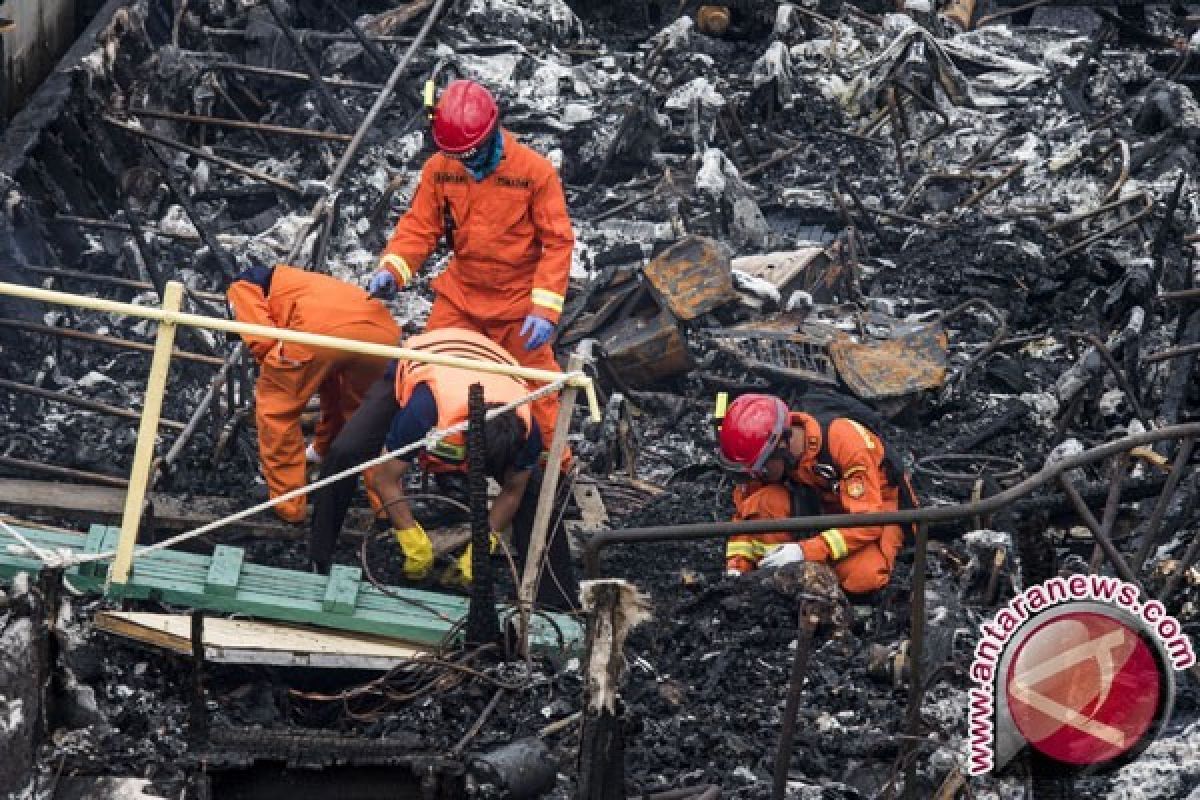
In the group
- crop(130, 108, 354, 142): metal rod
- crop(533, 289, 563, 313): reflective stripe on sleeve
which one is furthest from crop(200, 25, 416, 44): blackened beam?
crop(533, 289, 563, 313): reflective stripe on sleeve

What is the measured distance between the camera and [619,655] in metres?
5.66

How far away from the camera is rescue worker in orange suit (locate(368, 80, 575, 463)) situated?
9.09 meters

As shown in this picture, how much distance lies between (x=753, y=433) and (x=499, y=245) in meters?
1.75

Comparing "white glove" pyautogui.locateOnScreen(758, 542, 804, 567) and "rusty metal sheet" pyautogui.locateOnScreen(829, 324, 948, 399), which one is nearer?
"white glove" pyautogui.locateOnScreen(758, 542, 804, 567)

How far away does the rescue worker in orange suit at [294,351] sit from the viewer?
8703 mm

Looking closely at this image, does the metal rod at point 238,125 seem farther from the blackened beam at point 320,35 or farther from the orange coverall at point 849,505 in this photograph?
the orange coverall at point 849,505

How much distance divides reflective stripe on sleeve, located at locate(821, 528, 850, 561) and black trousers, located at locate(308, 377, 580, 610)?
3.76 feet

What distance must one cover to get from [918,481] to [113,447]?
430 cm

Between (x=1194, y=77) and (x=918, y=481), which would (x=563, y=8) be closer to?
(x=1194, y=77)

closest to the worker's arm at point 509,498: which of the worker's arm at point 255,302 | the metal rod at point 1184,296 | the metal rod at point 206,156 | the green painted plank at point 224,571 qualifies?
the green painted plank at point 224,571

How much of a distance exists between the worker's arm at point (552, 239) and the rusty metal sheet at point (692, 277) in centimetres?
214

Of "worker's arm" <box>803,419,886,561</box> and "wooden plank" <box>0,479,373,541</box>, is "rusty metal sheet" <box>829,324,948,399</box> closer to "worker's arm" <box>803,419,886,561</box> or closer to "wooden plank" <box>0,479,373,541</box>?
"worker's arm" <box>803,419,886,561</box>

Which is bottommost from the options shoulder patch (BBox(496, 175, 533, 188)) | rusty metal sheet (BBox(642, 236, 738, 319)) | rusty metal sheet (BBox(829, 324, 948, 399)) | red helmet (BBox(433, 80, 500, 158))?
rusty metal sheet (BBox(829, 324, 948, 399))

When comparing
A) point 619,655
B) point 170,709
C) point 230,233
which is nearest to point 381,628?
point 170,709
